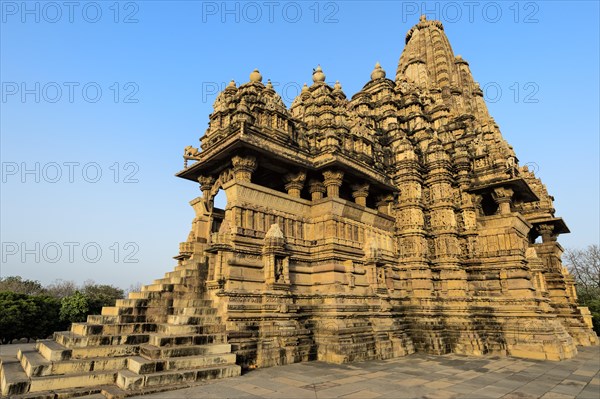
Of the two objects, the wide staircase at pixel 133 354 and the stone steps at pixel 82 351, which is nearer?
the wide staircase at pixel 133 354

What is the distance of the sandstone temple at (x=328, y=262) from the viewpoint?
912 centimetres

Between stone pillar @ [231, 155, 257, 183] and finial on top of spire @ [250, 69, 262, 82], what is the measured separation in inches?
225

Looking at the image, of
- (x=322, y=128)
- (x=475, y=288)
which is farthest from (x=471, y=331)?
(x=322, y=128)

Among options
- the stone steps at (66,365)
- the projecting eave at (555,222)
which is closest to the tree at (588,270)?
the projecting eave at (555,222)

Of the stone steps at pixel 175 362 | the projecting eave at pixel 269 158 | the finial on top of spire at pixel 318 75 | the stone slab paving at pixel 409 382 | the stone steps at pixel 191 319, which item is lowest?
the stone slab paving at pixel 409 382

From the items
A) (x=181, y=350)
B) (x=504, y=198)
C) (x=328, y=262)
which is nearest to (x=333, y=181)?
(x=328, y=262)

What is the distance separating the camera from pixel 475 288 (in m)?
Result: 17.1

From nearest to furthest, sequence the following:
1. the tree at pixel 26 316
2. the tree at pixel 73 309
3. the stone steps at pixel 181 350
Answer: the stone steps at pixel 181 350 → the tree at pixel 26 316 → the tree at pixel 73 309

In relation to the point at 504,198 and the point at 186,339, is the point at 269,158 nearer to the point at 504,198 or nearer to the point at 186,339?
the point at 186,339

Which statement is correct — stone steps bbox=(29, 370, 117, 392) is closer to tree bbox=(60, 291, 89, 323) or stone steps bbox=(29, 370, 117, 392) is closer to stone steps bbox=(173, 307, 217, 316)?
stone steps bbox=(173, 307, 217, 316)

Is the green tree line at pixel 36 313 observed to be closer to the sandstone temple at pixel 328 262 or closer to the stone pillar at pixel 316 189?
the sandstone temple at pixel 328 262

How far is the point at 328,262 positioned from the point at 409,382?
511cm

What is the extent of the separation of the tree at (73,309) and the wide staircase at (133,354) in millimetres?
22175

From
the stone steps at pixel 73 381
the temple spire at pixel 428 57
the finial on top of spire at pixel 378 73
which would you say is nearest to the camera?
the stone steps at pixel 73 381
